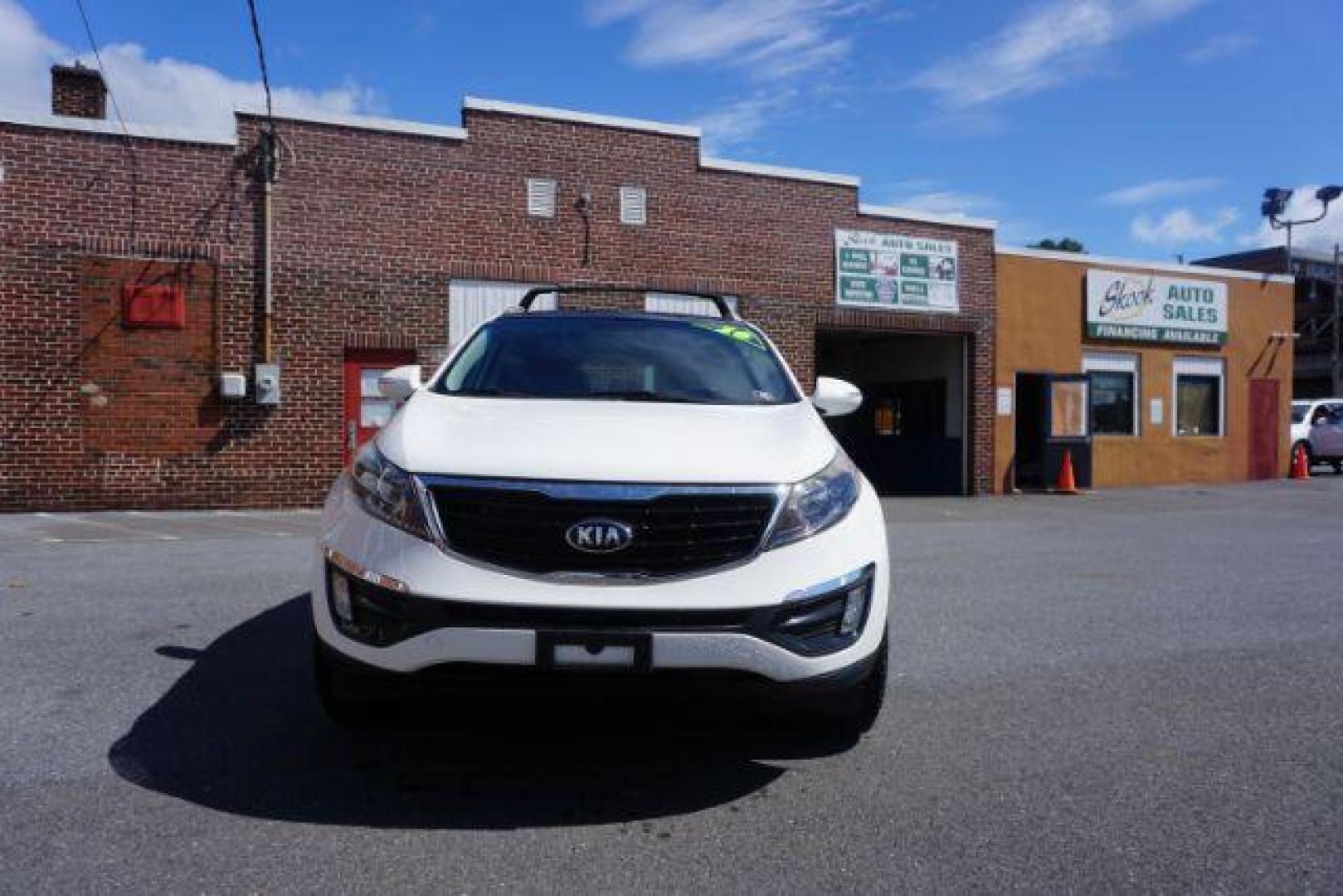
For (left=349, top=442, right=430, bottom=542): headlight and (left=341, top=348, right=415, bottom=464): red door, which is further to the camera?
(left=341, top=348, right=415, bottom=464): red door

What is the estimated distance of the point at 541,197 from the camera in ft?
49.8

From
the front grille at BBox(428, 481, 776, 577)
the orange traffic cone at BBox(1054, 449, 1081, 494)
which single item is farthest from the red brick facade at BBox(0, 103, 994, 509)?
the front grille at BBox(428, 481, 776, 577)

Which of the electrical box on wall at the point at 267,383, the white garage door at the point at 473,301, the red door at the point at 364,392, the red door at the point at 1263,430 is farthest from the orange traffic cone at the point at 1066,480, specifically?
the electrical box on wall at the point at 267,383

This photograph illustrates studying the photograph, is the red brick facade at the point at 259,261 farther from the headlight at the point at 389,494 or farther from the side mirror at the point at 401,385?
the headlight at the point at 389,494

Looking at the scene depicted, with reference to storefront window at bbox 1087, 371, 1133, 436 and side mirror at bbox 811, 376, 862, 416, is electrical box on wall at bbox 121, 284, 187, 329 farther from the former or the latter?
storefront window at bbox 1087, 371, 1133, 436

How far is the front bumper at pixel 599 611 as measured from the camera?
3.11 meters

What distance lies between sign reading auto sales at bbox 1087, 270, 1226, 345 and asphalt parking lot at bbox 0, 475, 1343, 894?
48.6ft

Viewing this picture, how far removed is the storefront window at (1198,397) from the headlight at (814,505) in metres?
20.4

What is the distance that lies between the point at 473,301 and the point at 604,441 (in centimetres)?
1185

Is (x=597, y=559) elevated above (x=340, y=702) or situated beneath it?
elevated above

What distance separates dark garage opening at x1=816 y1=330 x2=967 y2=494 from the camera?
63.5 ft

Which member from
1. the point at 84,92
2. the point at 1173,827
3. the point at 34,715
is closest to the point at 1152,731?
the point at 1173,827

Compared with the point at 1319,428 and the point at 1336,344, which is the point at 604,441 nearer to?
the point at 1319,428

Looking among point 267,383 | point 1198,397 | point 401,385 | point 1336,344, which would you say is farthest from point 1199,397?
point 1336,344
